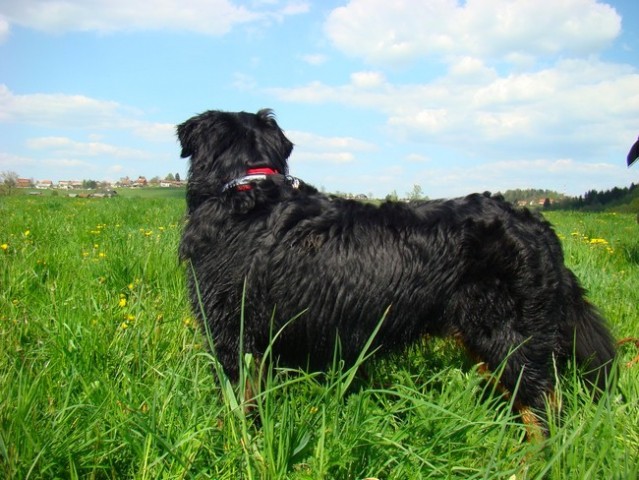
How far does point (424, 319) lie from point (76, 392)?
1.69 meters

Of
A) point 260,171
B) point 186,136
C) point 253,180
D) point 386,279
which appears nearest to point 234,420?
point 386,279

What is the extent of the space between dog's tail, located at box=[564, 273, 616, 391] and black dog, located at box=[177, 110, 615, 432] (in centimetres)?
8

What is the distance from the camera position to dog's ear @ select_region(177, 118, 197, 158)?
11.1ft

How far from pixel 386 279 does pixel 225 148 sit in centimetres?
131

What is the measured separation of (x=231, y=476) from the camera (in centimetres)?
173

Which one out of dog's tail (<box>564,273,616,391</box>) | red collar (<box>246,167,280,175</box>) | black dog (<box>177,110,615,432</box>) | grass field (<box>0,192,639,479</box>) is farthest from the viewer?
red collar (<box>246,167,280,175</box>)

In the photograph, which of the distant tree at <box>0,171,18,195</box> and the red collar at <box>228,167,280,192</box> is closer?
the red collar at <box>228,167,280,192</box>

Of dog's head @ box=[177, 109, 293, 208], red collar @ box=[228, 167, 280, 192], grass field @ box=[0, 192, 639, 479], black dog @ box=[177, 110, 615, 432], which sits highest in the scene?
dog's head @ box=[177, 109, 293, 208]

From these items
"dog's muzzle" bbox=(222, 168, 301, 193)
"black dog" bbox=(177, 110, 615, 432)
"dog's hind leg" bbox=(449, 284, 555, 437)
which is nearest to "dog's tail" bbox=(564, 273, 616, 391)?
"black dog" bbox=(177, 110, 615, 432)

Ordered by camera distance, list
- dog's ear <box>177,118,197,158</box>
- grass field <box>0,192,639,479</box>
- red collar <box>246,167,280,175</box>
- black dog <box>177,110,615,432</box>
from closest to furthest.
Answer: grass field <box>0,192,639,479</box>
black dog <box>177,110,615,432</box>
red collar <box>246,167,280,175</box>
dog's ear <box>177,118,197,158</box>

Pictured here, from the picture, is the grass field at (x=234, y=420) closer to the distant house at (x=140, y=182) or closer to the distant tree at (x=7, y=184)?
the distant tree at (x=7, y=184)

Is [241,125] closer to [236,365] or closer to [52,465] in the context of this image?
[236,365]

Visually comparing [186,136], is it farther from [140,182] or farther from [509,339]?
[140,182]

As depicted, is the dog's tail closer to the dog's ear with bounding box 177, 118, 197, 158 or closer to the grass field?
the grass field
